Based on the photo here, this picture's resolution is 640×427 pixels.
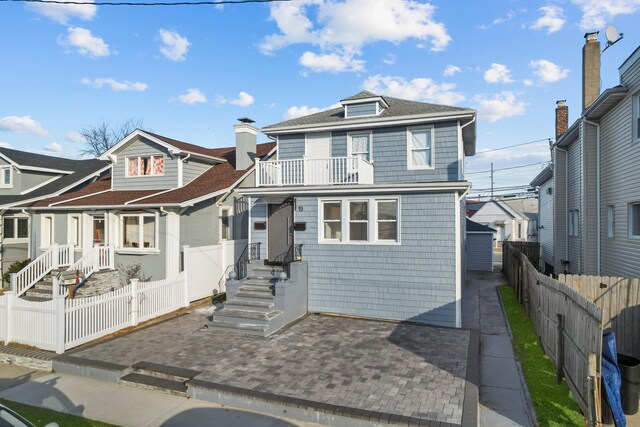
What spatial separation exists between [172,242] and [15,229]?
1134 cm

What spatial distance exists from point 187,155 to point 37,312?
937cm

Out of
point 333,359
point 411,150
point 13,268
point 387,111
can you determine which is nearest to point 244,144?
point 387,111

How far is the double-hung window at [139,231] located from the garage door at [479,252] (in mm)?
17603

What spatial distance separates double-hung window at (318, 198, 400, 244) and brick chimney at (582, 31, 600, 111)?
407 inches

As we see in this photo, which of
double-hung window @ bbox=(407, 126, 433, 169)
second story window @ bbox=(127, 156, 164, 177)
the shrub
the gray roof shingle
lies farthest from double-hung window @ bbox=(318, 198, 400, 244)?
the shrub

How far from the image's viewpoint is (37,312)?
9.22 metres

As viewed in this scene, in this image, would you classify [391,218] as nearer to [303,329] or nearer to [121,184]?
[303,329]

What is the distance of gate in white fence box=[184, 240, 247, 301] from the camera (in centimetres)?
1365

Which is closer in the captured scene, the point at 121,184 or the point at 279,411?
the point at 279,411

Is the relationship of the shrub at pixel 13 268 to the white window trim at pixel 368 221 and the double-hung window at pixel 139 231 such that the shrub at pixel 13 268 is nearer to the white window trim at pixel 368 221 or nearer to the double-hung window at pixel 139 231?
the double-hung window at pixel 139 231

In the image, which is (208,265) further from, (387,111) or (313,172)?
(387,111)

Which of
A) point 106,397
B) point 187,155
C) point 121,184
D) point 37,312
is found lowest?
point 106,397

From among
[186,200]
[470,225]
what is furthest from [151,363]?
[470,225]

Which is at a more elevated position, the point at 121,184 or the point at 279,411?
the point at 121,184
